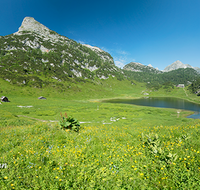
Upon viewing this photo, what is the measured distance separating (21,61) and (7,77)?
6446 centimetres

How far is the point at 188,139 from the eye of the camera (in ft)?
26.9

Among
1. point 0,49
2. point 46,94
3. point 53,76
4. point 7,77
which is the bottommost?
point 46,94

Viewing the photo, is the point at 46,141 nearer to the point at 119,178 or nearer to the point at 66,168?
the point at 66,168

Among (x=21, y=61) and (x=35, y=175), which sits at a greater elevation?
(x=21, y=61)

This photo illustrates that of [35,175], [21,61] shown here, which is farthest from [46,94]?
[35,175]

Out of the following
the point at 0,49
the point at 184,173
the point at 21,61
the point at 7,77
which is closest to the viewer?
the point at 184,173

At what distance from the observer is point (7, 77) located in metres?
123

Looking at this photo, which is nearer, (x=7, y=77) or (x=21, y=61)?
(x=7, y=77)

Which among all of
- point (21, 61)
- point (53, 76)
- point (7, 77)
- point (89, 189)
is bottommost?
point (89, 189)

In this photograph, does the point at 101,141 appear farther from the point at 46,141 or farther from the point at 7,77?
the point at 7,77

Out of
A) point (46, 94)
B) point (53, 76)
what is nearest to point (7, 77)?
point (46, 94)

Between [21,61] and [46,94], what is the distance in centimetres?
9673

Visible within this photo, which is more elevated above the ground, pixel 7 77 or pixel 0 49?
pixel 0 49

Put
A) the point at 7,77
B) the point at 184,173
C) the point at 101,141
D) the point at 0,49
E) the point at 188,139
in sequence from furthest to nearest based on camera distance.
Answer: the point at 0,49, the point at 7,77, the point at 101,141, the point at 188,139, the point at 184,173
